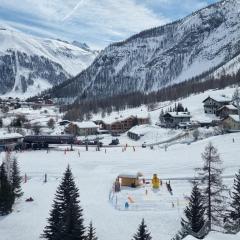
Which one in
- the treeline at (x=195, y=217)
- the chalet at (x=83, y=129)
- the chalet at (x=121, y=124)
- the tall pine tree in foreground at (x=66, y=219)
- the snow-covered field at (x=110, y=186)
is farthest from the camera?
the chalet at (x=121, y=124)

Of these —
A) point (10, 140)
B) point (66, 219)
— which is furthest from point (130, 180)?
point (10, 140)

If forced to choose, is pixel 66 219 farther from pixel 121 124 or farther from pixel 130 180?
pixel 121 124

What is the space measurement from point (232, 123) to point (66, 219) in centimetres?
5648

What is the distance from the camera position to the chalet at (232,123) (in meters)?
81.0

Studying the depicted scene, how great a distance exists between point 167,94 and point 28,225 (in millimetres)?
145896

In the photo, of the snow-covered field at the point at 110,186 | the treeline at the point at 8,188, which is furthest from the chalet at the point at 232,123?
the treeline at the point at 8,188

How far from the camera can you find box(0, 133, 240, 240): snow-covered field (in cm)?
3719

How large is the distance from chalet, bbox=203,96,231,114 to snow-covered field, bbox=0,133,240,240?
43.4 metres

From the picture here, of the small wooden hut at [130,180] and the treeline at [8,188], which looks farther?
the small wooden hut at [130,180]

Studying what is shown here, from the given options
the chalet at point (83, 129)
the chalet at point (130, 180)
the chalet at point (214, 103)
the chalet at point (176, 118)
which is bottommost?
the chalet at point (130, 180)

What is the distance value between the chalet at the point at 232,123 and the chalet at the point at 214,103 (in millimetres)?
32563

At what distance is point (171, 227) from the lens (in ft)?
118

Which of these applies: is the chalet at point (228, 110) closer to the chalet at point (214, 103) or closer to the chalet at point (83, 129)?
the chalet at point (214, 103)

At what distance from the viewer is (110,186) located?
4906 cm
